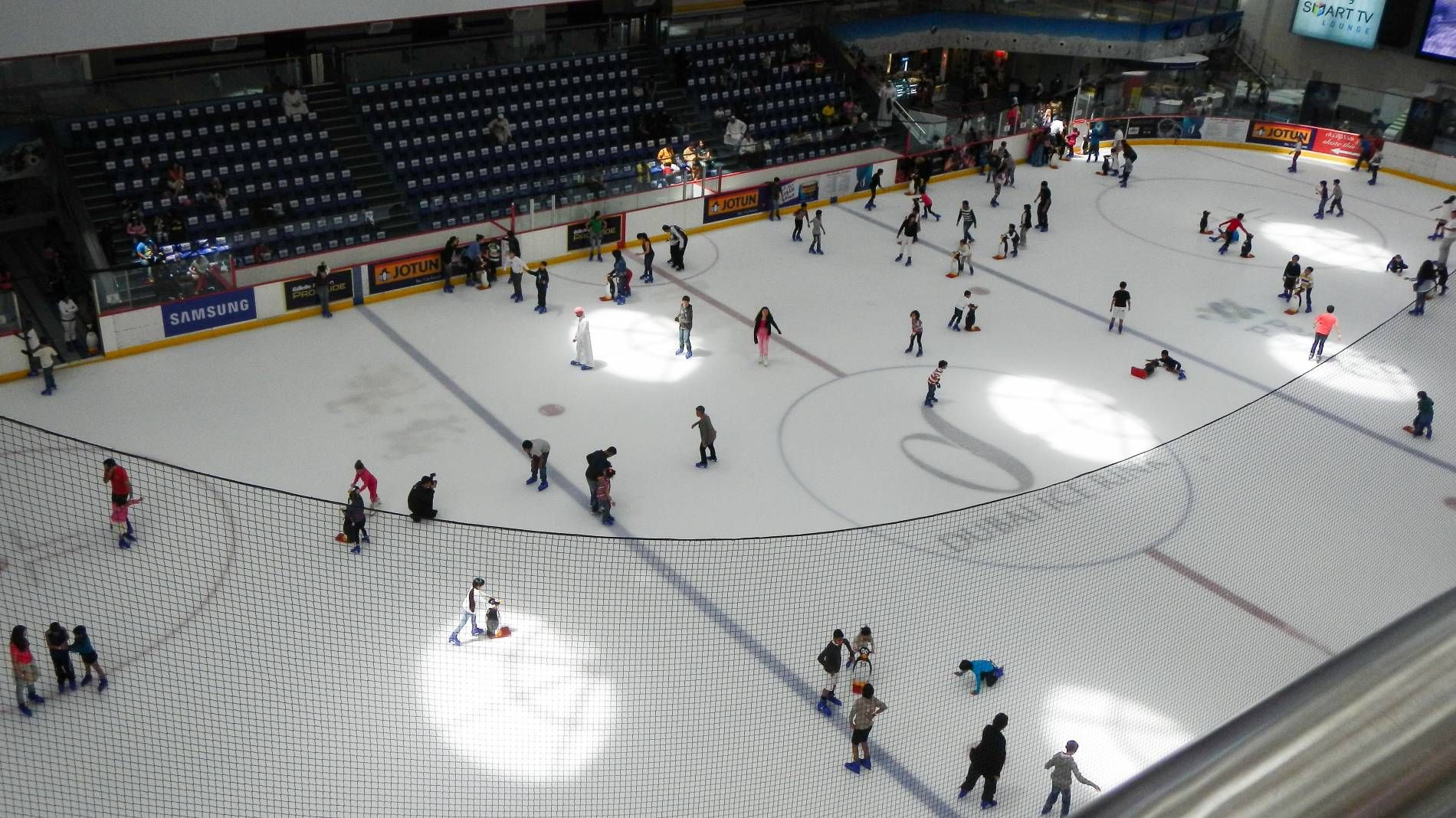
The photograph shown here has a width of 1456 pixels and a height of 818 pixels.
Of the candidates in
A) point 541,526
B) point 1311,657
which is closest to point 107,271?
point 541,526

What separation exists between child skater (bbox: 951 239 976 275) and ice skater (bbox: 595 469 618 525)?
13.6 meters

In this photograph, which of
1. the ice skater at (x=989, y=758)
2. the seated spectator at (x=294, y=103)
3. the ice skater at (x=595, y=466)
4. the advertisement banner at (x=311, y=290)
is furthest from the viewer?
the seated spectator at (x=294, y=103)

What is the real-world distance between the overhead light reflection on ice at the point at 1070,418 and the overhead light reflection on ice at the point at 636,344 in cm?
633

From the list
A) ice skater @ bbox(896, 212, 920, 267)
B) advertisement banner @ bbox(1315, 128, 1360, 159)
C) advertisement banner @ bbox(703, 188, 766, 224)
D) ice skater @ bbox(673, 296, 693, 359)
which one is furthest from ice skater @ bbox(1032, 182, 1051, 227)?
advertisement banner @ bbox(1315, 128, 1360, 159)

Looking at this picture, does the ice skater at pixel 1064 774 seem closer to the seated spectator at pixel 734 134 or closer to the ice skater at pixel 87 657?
the ice skater at pixel 87 657

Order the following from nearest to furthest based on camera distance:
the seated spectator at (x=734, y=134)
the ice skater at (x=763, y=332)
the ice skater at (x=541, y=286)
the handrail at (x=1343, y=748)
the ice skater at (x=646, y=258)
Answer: the handrail at (x=1343, y=748) → the ice skater at (x=763, y=332) → the ice skater at (x=541, y=286) → the ice skater at (x=646, y=258) → the seated spectator at (x=734, y=134)

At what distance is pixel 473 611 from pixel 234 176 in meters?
17.2

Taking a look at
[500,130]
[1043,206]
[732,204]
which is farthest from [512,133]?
[1043,206]

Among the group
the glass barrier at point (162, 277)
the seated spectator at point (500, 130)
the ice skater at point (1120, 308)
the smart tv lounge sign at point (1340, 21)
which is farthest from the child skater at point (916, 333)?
the smart tv lounge sign at point (1340, 21)

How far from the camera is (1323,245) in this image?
3353cm

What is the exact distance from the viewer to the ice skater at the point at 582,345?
79.3 feet

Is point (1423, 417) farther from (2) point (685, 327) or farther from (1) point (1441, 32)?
(1) point (1441, 32)

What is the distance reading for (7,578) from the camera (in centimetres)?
1700

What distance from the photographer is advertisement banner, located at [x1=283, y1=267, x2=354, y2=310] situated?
86.4ft
